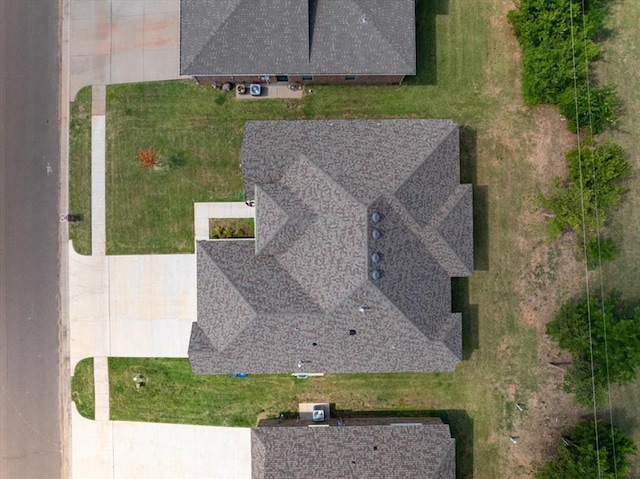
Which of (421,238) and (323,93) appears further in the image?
(323,93)

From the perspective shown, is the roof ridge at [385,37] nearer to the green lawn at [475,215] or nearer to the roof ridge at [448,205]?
the green lawn at [475,215]

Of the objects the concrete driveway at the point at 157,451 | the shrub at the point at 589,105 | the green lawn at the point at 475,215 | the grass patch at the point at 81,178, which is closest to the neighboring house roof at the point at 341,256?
the green lawn at the point at 475,215

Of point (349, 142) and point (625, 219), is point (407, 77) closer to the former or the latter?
point (349, 142)

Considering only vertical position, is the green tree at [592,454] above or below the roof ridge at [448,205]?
below

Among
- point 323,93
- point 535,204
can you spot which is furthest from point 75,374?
point 535,204

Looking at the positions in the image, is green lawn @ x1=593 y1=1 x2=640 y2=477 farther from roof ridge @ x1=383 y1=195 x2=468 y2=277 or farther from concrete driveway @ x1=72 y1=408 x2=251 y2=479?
concrete driveway @ x1=72 y1=408 x2=251 y2=479

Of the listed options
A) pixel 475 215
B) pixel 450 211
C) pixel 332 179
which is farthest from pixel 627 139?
pixel 332 179
